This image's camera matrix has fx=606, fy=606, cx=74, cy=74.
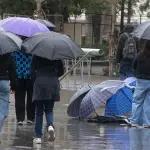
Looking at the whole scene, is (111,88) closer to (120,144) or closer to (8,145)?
(120,144)

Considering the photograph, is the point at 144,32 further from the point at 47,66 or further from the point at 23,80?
the point at 47,66

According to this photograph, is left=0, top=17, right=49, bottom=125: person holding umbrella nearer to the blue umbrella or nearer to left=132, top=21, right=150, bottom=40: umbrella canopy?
the blue umbrella

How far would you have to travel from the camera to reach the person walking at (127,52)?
1358cm

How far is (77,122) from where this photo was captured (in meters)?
11.8

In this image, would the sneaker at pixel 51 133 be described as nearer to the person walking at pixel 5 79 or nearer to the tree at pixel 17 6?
the person walking at pixel 5 79

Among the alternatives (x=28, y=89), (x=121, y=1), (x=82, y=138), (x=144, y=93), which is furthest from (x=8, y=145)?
(x=121, y=1)

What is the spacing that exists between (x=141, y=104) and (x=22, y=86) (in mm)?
2239

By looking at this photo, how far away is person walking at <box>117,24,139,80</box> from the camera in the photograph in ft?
44.5

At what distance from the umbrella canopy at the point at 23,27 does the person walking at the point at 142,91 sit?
1922 millimetres

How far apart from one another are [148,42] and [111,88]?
1.34 meters

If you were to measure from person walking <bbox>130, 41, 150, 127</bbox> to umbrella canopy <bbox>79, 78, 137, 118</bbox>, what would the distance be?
1.78ft

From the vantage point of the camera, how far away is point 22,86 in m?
11.2

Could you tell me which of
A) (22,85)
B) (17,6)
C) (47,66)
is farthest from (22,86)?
(17,6)

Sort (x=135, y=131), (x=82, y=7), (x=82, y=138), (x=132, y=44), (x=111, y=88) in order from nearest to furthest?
(x=82, y=138), (x=135, y=131), (x=111, y=88), (x=132, y=44), (x=82, y=7)
